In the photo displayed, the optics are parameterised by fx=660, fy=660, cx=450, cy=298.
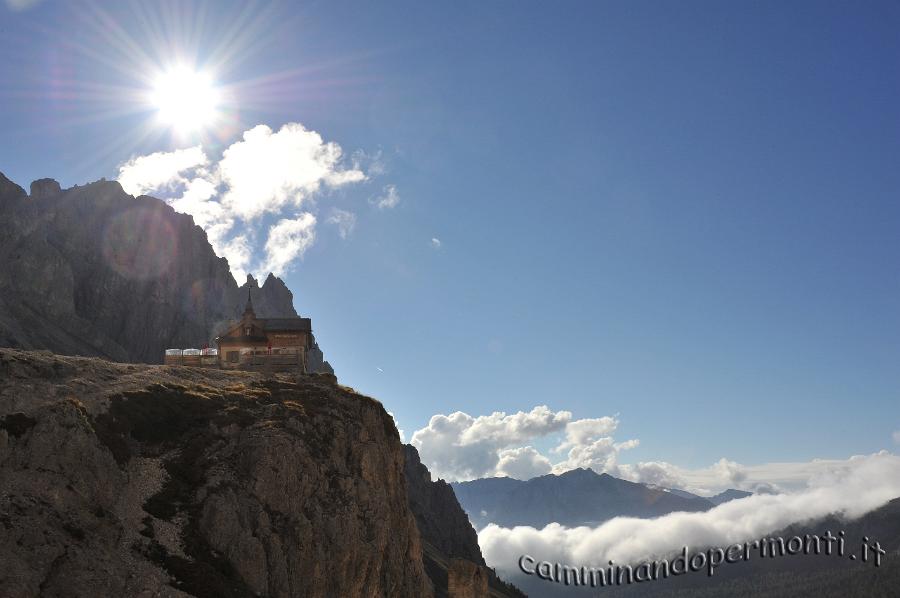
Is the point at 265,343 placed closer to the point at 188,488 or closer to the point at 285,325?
the point at 285,325

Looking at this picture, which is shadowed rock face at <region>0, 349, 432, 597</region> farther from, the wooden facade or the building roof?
the building roof

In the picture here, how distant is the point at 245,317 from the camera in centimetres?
9081

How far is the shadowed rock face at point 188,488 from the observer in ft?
105

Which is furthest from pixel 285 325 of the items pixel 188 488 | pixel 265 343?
pixel 188 488

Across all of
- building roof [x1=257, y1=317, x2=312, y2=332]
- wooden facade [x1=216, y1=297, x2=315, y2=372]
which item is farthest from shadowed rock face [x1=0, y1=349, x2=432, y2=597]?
building roof [x1=257, y1=317, x2=312, y2=332]

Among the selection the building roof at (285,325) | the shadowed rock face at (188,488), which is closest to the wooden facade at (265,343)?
the building roof at (285,325)

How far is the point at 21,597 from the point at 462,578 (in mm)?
58216

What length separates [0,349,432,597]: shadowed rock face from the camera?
3212 cm

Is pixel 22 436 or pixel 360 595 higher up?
pixel 22 436

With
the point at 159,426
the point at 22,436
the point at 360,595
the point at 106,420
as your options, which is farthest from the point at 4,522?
the point at 360,595

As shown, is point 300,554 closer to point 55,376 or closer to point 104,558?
point 104,558

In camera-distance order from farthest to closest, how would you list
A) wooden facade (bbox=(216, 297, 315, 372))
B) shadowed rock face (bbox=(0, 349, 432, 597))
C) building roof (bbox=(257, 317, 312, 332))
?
building roof (bbox=(257, 317, 312, 332)) → wooden facade (bbox=(216, 297, 315, 372)) → shadowed rock face (bbox=(0, 349, 432, 597))

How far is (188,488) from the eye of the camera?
42.2 metres

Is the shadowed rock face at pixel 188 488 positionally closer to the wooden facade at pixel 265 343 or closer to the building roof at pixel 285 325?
the wooden facade at pixel 265 343
